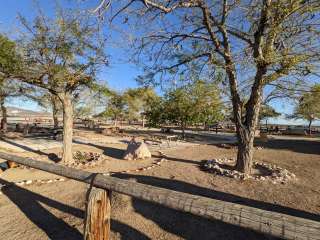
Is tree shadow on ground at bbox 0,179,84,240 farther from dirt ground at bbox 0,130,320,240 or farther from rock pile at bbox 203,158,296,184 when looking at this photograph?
rock pile at bbox 203,158,296,184

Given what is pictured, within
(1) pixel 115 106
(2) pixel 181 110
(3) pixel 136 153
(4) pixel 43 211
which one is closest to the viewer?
(4) pixel 43 211

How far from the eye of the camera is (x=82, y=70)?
10984 mm

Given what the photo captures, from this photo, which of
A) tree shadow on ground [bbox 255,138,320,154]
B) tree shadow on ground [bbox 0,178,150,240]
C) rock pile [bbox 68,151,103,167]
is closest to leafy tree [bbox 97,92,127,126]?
tree shadow on ground [bbox 255,138,320,154]

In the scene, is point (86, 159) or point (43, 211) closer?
point (43, 211)

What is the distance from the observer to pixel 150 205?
5750 mm

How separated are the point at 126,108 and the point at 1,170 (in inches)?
1333

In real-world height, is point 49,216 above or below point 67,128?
below

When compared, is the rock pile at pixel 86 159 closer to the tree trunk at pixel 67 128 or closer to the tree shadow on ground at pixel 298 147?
the tree trunk at pixel 67 128

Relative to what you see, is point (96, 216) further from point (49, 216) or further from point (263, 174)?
point (263, 174)

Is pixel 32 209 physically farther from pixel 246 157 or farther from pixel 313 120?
pixel 313 120

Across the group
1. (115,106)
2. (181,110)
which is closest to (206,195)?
(181,110)

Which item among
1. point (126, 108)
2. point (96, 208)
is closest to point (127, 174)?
point (96, 208)

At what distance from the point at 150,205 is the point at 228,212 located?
3.21 m

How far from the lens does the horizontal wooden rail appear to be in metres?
2.42
